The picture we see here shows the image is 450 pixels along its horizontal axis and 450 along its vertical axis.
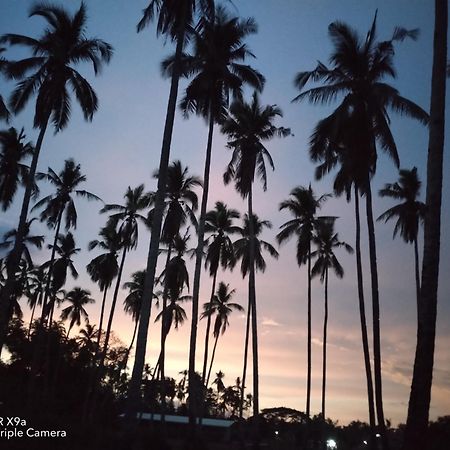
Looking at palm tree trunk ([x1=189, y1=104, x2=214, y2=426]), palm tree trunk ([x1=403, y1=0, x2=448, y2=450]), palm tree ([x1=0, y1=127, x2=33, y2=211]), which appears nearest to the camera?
palm tree trunk ([x1=403, y1=0, x2=448, y2=450])

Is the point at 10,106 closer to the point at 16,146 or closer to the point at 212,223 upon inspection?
the point at 16,146

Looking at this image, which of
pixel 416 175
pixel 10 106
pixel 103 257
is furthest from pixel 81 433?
pixel 416 175

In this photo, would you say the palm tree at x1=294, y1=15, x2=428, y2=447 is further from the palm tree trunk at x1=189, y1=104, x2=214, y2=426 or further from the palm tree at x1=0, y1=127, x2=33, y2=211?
the palm tree at x1=0, y1=127, x2=33, y2=211

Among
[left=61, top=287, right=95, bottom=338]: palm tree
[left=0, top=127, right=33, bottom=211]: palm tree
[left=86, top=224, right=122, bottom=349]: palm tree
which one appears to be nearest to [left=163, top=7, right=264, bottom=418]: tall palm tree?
[left=0, top=127, right=33, bottom=211]: palm tree

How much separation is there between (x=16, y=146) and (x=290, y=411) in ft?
147

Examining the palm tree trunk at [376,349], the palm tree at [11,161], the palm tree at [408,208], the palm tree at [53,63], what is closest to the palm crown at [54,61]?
the palm tree at [53,63]

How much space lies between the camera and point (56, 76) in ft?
66.9

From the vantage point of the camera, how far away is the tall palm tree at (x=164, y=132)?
13.1m

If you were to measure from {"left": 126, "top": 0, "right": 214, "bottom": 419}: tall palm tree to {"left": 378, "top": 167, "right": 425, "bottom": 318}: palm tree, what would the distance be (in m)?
23.2

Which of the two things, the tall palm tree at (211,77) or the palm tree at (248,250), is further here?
the palm tree at (248,250)

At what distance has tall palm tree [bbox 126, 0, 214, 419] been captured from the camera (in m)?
13.1

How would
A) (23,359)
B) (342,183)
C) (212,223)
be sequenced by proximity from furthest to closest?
(23,359) < (212,223) < (342,183)

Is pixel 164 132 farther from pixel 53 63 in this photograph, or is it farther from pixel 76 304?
pixel 76 304

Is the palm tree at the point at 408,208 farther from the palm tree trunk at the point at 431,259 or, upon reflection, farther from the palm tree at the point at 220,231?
the palm tree trunk at the point at 431,259
